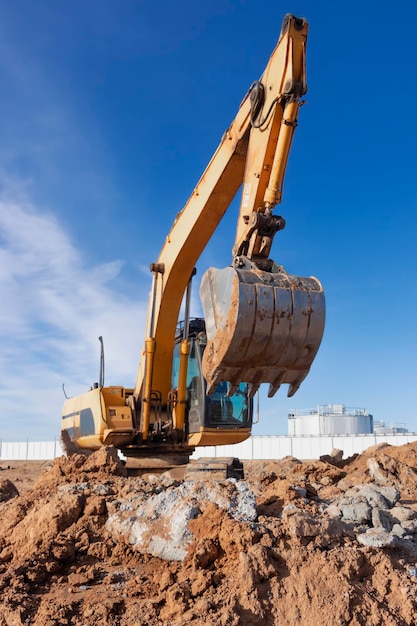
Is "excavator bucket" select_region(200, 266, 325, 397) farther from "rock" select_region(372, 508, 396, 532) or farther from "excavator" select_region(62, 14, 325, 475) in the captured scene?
A: "rock" select_region(372, 508, 396, 532)

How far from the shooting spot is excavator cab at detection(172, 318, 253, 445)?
31.1ft

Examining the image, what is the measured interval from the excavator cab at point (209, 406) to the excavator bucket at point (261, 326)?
4.00m

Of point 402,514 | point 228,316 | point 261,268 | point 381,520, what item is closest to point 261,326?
point 228,316

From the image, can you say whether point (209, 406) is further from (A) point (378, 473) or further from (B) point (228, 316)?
(B) point (228, 316)

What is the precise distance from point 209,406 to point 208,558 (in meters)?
5.08

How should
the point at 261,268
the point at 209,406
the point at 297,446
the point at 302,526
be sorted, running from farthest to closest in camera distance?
the point at 297,446 < the point at 209,406 < the point at 261,268 < the point at 302,526

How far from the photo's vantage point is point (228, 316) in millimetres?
5188

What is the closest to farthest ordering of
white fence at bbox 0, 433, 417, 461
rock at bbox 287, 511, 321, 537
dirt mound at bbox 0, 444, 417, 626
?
dirt mound at bbox 0, 444, 417, 626, rock at bbox 287, 511, 321, 537, white fence at bbox 0, 433, 417, 461

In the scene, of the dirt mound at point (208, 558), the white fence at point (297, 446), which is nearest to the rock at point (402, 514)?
the dirt mound at point (208, 558)

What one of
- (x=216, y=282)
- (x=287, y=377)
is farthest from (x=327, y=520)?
(x=216, y=282)

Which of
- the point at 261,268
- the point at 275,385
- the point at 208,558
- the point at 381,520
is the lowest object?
the point at 208,558

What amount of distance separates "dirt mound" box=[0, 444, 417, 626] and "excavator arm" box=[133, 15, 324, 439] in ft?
3.91

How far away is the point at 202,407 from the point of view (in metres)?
9.48

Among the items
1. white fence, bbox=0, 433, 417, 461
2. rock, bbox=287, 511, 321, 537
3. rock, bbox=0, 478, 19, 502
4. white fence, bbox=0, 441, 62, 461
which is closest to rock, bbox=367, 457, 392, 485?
rock, bbox=287, 511, 321, 537
